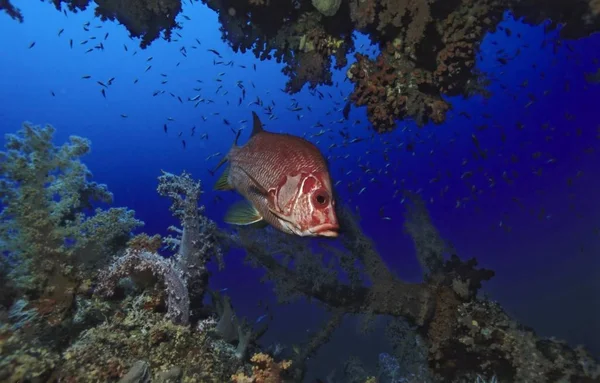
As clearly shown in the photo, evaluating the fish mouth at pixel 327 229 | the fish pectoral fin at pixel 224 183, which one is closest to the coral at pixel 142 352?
the fish pectoral fin at pixel 224 183

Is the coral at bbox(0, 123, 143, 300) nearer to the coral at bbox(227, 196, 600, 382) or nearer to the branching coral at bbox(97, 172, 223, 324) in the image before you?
the branching coral at bbox(97, 172, 223, 324)

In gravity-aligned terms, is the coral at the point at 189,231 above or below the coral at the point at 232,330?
above

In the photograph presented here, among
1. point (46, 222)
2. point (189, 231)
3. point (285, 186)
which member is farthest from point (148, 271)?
point (285, 186)

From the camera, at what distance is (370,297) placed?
6109mm

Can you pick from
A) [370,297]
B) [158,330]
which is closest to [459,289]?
[370,297]

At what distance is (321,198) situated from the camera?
7.70ft

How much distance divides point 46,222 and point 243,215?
275 cm

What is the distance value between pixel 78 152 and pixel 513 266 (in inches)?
1865

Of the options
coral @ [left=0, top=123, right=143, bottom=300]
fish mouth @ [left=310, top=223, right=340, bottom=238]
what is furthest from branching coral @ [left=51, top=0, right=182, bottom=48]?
fish mouth @ [left=310, top=223, right=340, bottom=238]

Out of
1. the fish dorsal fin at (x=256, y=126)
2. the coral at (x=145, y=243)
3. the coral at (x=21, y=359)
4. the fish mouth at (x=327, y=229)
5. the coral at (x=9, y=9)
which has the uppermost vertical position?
the coral at (x=9, y=9)

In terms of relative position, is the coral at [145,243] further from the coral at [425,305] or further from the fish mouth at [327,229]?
the fish mouth at [327,229]

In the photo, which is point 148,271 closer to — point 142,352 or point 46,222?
point 142,352

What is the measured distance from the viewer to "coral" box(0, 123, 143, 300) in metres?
3.92

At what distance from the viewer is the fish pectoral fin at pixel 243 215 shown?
2.85 meters
